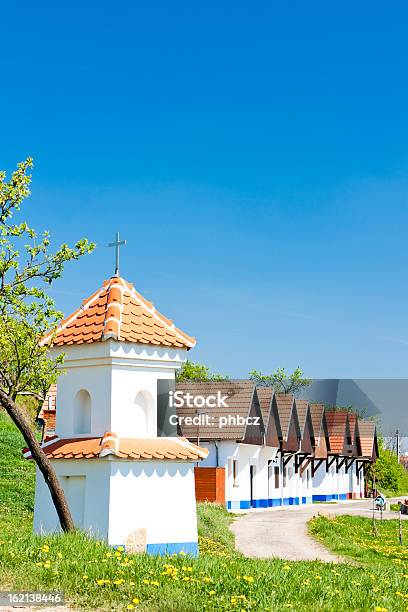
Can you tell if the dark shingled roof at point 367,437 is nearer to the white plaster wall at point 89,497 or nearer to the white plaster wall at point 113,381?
the white plaster wall at point 113,381

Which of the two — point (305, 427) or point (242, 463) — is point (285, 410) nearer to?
point (305, 427)

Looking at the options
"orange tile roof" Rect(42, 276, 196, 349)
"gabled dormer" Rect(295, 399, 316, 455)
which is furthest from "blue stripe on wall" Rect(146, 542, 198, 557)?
"gabled dormer" Rect(295, 399, 316, 455)

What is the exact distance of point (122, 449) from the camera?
445 inches

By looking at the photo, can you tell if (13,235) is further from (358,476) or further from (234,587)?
(358,476)

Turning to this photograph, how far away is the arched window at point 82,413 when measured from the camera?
12.4 meters

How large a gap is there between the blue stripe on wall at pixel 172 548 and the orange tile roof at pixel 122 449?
4.04 feet

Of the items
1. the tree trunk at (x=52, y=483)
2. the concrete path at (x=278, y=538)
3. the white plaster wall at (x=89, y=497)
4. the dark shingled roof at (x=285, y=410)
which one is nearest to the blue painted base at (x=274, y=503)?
the dark shingled roof at (x=285, y=410)

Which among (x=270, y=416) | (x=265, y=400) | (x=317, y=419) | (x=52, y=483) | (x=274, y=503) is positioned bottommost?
(x=274, y=503)

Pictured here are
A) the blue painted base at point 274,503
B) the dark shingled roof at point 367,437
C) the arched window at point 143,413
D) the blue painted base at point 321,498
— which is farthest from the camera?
the dark shingled roof at point 367,437

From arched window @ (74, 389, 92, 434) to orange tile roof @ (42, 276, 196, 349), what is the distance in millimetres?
880

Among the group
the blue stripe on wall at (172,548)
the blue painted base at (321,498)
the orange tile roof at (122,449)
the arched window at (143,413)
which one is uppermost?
the arched window at (143,413)

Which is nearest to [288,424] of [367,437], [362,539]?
[362,539]

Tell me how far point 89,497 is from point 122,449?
85 centimetres

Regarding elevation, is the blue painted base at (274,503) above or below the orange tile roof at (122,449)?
below
